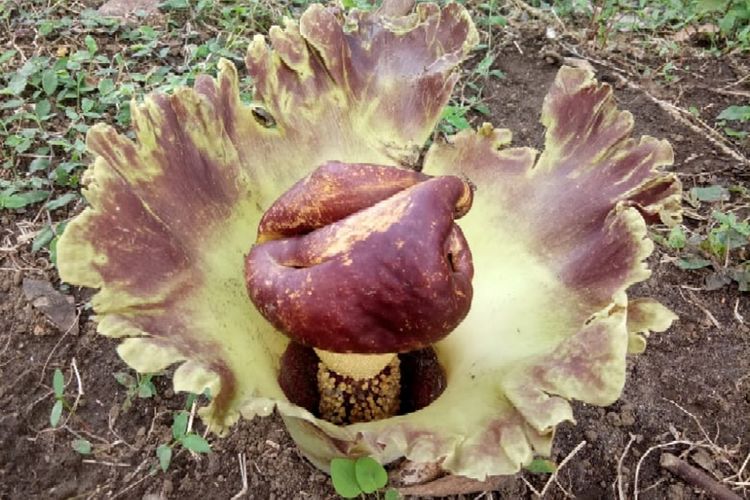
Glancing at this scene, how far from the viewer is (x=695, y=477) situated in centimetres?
189

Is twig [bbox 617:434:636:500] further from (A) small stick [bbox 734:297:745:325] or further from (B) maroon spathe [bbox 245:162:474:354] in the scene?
(B) maroon spathe [bbox 245:162:474:354]

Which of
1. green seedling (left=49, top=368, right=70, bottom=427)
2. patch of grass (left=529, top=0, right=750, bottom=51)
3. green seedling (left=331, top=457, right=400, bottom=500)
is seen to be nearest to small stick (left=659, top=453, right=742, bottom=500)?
green seedling (left=331, top=457, right=400, bottom=500)

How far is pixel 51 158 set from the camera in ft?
8.25

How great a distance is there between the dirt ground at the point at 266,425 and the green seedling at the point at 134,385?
0.07ft

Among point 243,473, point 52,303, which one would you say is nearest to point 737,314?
point 243,473

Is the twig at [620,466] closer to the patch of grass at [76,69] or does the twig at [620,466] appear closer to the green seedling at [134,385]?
the green seedling at [134,385]

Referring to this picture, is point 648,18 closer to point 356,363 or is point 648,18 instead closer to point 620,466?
point 620,466

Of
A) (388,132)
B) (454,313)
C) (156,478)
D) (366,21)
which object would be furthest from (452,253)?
(156,478)

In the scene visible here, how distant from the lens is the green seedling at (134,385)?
1994mm

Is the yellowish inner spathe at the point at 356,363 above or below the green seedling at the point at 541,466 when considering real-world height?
above

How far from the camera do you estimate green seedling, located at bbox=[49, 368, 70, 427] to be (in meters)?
1.85

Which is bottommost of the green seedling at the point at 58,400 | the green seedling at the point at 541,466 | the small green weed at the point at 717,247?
the green seedling at the point at 58,400

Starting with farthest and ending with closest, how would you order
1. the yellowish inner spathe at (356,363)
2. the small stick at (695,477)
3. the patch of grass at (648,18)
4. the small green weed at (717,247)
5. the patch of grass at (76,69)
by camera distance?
the patch of grass at (648,18), the patch of grass at (76,69), the small green weed at (717,247), the small stick at (695,477), the yellowish inner spathe at (356,363)

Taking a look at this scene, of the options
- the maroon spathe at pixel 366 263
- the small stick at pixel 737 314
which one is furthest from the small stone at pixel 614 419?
the maroon spathe at pixel 366 263
